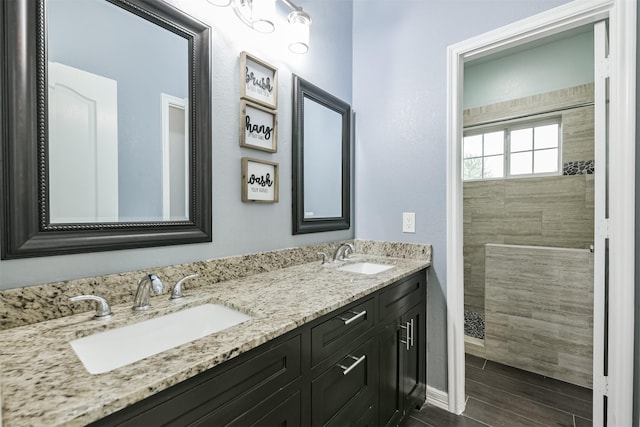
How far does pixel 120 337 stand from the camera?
896 millimetres

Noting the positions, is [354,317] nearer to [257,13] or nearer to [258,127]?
[258,127]

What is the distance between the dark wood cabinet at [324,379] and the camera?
68 cm

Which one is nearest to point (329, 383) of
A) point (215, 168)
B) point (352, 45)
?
point (215, 168)

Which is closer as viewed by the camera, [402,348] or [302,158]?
[402,348]

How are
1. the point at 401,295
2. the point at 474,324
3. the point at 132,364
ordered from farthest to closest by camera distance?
the point at 474,324 → the point at 401,295 → the point at 132,364

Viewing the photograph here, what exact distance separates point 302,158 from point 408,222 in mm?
837

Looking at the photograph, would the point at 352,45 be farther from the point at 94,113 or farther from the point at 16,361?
the point at 16,361

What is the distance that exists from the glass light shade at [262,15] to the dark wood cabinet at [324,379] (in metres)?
1.34

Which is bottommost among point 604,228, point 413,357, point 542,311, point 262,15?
point 413,357

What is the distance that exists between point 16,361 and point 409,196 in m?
1.92

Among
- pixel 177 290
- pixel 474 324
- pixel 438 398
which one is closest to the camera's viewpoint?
pixel 177 290

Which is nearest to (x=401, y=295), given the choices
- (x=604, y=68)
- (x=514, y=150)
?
(x=604, y=68)

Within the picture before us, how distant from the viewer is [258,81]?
152 centimetres

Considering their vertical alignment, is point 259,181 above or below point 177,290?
above
